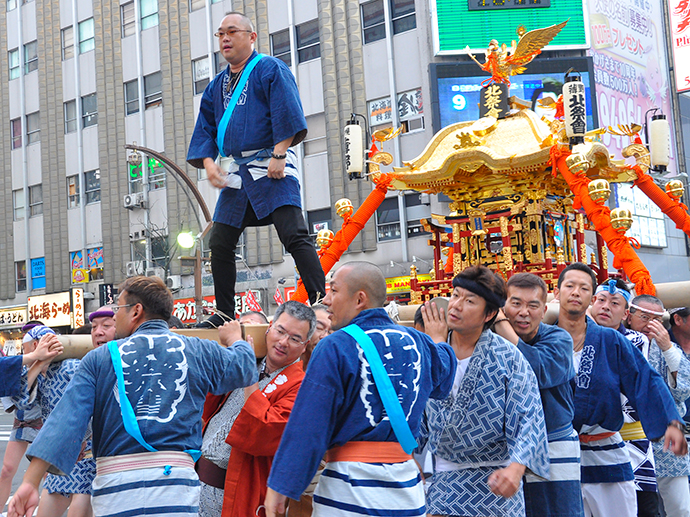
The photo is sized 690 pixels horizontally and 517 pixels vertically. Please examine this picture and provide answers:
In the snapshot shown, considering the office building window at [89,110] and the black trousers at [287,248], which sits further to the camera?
the office building window at [89,110]

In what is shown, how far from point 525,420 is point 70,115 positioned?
28547mm

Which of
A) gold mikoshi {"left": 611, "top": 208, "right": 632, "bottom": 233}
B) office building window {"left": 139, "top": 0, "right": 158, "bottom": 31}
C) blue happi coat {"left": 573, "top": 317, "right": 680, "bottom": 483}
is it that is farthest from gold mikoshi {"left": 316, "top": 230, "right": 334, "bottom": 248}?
office building window {"left": 139, "top": 0, "right": 158, "bottom": 31}

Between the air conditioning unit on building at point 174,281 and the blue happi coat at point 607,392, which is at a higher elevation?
the air conditioning unit on building at point 174,281

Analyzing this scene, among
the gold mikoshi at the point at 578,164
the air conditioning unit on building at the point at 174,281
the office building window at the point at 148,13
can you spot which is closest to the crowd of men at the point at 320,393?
the gold mikoshi at the point at 578,164

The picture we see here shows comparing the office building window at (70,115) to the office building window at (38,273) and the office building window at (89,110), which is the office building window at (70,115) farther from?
the office building window at (38,273)

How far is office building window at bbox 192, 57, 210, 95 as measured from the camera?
25.3m

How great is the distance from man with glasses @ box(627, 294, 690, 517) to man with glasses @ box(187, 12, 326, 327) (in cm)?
258

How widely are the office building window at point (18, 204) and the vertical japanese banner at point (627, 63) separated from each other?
22.2 m

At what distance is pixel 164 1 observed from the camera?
26.5 meters

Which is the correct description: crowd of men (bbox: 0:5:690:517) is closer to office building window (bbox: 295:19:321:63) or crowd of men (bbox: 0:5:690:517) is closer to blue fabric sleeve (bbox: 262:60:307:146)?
blue fabric sleeve (bbox: 262:60:307:146)

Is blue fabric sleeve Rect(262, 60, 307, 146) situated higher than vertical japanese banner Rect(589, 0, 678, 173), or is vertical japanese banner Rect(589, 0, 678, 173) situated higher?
vertical japanese banner Rect(589, 0, 678, 173)

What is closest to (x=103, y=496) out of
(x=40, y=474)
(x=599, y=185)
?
(x=40, y=474)

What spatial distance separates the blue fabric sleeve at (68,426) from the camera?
9.84ft

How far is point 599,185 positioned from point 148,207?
20173 mm
